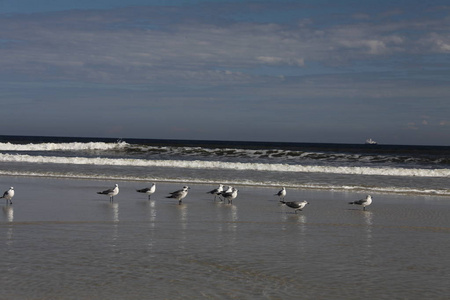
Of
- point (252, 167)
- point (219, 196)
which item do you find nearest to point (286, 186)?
point (219, 196)

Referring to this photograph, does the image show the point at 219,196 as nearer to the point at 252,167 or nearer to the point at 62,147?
the point at 252,167

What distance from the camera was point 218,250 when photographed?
420 inches

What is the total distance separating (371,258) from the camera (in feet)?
33.7

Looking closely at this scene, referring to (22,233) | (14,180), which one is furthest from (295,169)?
(22,233)

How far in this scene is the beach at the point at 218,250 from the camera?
7965 millimetres

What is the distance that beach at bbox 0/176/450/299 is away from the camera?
796 cm

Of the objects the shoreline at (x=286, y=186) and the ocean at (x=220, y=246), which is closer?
the ocean at (x=220, y=246)

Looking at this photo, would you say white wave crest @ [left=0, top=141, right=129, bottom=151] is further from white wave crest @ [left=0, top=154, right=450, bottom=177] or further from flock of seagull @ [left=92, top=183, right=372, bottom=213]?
flock of seagull @ [left=92, top=183, right=372, bottom=213]

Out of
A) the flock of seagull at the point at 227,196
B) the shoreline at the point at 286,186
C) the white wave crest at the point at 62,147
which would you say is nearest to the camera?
the flock of seagull at the point at 227,196

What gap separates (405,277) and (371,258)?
139 cm

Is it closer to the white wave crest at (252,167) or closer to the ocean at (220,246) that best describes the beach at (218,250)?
the ocean at (220,246)

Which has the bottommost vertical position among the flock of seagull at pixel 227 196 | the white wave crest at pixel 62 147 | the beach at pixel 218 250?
the beach at pixel 218 250

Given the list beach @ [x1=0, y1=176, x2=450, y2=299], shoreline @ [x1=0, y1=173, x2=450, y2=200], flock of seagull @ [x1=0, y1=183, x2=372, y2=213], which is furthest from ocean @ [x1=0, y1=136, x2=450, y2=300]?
shoreline @ [x1=0, y1=173, x2=450, y2=200]

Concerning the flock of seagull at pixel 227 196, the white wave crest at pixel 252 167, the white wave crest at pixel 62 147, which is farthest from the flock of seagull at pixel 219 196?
the white wave crest at pixel 62 147
